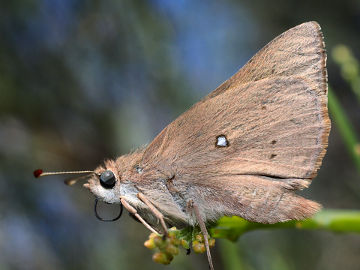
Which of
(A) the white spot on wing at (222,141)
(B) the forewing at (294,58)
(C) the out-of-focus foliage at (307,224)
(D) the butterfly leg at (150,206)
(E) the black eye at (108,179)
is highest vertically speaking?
(B) the forewing at (294,58)

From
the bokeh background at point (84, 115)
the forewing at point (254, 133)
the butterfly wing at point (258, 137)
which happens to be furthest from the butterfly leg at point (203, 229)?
the bokeh background at point (84, 115)

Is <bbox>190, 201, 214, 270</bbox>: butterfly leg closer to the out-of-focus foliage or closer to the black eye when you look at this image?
the out-of-focus foliage

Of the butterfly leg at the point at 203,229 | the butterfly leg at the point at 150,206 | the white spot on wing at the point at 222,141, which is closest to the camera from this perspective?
the butterfly leg at the point at 203,229

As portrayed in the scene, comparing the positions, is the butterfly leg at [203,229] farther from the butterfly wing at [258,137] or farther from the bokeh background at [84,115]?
the bokeh background at [84,115]

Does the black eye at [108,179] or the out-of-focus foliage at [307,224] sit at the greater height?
the black eye at [108,179]

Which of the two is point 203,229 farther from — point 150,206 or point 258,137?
point 258,137

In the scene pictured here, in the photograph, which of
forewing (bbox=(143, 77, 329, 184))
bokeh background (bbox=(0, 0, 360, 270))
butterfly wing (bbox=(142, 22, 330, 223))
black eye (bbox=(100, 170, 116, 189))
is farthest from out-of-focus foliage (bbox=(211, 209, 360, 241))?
bokeh background (bbox=(0, 0, 360, 270))
